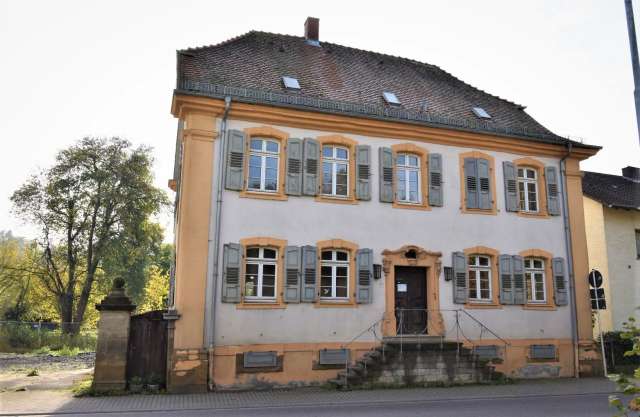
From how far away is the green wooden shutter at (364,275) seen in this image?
47.9 feet

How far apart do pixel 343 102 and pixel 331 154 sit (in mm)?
1498

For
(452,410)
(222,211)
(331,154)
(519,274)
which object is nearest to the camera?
(452,410)

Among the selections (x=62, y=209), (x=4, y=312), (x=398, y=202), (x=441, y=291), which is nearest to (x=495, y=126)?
(x=398, y=202)

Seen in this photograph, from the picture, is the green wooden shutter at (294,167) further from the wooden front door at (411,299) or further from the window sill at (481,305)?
the window sill at (481,305)

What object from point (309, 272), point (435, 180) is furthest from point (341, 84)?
point (309, 272)

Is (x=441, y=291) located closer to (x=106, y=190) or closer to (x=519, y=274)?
(x=519, y=274)

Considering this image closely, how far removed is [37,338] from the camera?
2550cm

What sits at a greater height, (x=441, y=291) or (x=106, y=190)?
(x=106, y=190)

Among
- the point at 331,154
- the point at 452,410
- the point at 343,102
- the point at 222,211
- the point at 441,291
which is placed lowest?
the point at 452,410

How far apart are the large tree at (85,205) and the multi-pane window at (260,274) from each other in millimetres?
21024

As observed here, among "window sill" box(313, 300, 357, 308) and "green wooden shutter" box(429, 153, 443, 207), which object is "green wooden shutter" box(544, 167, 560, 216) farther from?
"window sill" box(313, 300, 357, 308)

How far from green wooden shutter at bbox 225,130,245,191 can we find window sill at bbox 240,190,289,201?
0.20 meters

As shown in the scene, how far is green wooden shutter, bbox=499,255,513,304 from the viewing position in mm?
Result: 16069

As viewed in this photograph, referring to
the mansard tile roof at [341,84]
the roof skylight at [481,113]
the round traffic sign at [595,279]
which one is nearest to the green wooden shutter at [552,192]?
the mansard tile roof at [341,84]
